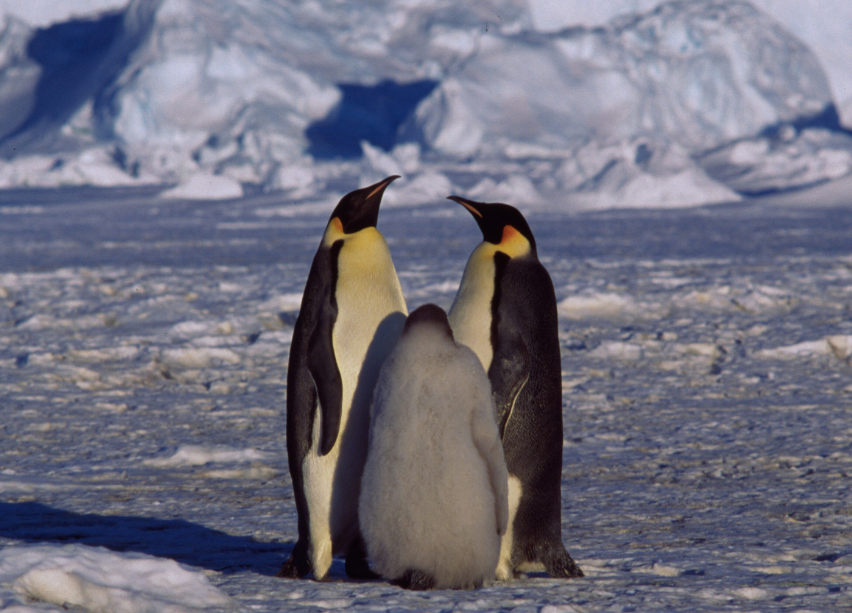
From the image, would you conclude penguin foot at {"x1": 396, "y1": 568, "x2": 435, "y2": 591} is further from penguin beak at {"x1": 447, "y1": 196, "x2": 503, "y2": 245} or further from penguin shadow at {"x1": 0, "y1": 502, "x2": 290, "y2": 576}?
penguin beak at {"x1": 447, "y1": 196, "x2": 503, "y2": 245}

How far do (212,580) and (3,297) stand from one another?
514 centimetres

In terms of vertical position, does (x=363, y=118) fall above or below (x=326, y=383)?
above

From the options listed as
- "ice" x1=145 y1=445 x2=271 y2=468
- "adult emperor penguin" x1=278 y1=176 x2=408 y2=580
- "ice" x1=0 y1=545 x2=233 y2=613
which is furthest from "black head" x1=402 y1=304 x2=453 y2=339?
"ice" x1=145 y1=445 x2=271 y2=468

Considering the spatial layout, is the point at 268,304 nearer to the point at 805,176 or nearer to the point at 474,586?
the point at 474,586

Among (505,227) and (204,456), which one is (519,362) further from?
(204,456)

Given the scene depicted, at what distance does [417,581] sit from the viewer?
167cm

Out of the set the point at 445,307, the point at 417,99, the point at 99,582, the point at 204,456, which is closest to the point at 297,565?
the point at 99,582

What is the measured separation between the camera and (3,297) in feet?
20.0

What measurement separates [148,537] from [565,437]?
5.02ft

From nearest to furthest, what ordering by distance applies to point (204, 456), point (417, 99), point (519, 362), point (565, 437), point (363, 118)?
point (519, 362)
point (204, 456)
point (565, 437)
point (363, 118)
point (417, 99)

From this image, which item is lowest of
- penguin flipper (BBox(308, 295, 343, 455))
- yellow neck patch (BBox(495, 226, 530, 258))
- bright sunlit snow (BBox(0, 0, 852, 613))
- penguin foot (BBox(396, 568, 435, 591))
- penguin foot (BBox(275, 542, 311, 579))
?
bright sunlit snow (BBox(0, 0, 852, 613))

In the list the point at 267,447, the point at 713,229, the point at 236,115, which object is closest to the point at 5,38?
the point at 236,115

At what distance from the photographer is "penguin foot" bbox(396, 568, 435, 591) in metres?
1.66

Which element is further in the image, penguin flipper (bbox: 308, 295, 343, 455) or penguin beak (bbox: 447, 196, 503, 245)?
penguin beak (bbox: 447, 196, 503, 245)
